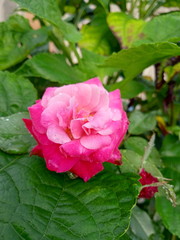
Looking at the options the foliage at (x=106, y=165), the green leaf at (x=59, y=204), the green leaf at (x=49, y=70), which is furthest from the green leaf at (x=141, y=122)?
the green leaf at (x=59, y=204)

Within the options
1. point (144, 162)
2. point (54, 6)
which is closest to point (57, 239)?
point (144, 162)

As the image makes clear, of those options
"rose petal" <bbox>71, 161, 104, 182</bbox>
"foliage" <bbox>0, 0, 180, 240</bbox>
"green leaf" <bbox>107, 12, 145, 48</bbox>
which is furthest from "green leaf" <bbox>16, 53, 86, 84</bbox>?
"rose petal" <bbox>71, 161, 104, 182</bbox>

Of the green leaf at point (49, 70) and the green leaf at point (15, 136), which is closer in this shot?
the green leaf at point (15, 136)

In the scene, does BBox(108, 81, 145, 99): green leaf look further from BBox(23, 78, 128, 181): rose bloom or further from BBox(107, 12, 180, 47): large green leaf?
BBox(23, 78, 128, 181): rose bloom

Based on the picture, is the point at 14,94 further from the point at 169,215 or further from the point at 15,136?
the point at 169,215

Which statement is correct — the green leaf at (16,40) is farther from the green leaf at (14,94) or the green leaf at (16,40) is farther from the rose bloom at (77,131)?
the rose bloom at (77,131)

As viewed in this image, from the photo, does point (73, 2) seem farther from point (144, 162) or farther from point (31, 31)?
point (144, 162)
